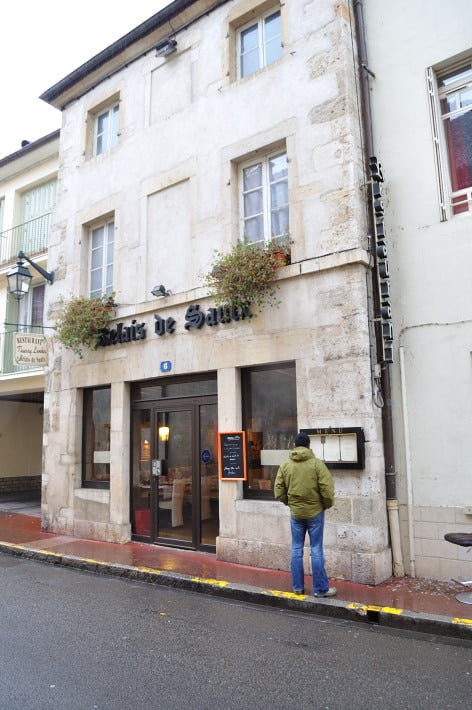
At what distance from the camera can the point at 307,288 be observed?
7543mm

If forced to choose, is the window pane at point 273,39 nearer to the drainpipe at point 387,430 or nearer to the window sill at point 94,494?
the drainpipe at point 387,430

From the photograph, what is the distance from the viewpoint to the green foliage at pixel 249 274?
7.66m

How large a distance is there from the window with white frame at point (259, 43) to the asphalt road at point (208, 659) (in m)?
7.88

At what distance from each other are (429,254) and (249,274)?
2.32 m

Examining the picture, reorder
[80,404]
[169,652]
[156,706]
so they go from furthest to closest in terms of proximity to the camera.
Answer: [80,404], [169,652], [156,706]

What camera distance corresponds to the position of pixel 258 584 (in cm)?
663

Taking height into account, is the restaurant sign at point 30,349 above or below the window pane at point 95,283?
below

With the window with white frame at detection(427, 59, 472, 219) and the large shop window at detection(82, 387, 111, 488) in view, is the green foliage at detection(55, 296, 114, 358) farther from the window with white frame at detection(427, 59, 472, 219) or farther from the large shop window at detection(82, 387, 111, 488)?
the window with white frame at detection(427, 59, 472, 219)

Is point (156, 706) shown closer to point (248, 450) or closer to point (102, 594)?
point (102, 594)

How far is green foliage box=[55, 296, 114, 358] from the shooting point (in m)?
9.84

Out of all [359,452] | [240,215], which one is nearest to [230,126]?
[240,215]

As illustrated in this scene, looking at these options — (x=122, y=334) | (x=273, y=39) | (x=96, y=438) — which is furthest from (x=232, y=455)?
(x=273, y=39)

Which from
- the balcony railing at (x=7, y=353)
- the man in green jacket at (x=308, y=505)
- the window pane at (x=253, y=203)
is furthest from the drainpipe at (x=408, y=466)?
the balcony railing at (x=7, y=353)

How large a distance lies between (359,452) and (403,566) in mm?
1469
